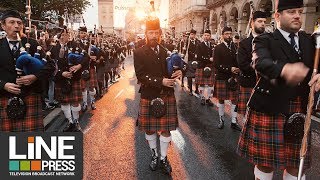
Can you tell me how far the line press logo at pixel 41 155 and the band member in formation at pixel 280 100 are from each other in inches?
81.6

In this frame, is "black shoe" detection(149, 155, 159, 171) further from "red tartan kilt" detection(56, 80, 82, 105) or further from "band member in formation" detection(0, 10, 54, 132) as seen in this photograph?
"red tartan kilt" detection(56, 80, 82, 105)

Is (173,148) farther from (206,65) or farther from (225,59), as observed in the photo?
(206,65)

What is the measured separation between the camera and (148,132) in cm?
436

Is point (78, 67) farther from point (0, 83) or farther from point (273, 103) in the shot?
point (273, 103)

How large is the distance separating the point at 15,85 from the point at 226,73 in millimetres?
4285

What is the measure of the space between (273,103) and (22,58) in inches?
110

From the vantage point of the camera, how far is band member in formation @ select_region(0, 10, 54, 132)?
3578mm

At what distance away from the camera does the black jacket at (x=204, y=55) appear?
29.1 ft

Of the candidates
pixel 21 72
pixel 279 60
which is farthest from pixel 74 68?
pixel 279 60

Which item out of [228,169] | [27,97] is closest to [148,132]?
[228,169]

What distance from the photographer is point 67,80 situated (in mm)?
6078

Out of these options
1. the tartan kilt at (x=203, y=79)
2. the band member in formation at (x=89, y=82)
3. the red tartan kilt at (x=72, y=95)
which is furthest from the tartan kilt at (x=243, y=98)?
the band member in formation at (x=89, y=82)

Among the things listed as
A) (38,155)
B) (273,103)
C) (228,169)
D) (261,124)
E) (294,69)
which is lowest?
(228,169)

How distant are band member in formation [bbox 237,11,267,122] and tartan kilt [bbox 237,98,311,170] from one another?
1498 millimetres
